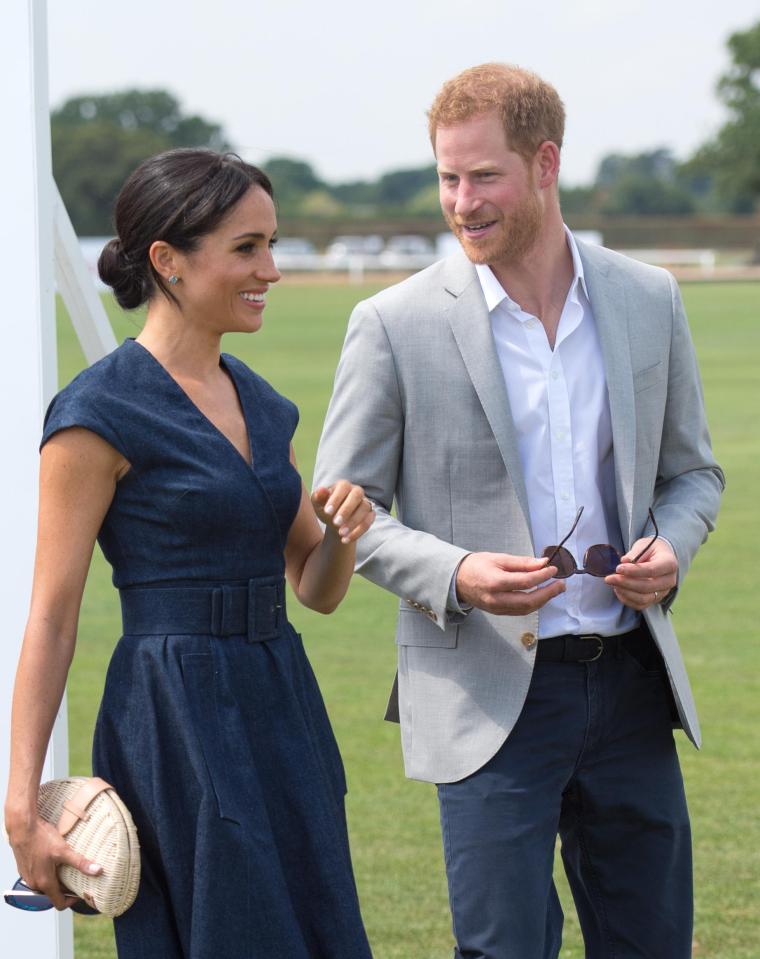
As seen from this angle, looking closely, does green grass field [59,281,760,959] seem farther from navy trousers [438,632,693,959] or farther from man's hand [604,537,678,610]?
man's hand [604,537,678,610]

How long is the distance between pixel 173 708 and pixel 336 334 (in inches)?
1447

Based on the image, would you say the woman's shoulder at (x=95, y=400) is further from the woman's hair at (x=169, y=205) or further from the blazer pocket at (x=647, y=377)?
the blazer pocket at (x=647, y=377)

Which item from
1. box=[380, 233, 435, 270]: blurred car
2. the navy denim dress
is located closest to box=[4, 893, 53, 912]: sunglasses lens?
the navy denim dress

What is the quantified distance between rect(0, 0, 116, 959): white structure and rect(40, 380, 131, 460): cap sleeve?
27.6 inches

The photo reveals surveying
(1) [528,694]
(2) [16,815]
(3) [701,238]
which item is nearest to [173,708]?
(2) [16,815]

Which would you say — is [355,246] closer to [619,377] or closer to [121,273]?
[619,377]

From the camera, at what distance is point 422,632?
3.25m

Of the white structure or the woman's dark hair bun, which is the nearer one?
the woman's dark hair bun

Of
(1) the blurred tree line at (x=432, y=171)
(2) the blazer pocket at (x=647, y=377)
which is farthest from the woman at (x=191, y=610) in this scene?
(1) the blurred tree line at (x=432, y=171)

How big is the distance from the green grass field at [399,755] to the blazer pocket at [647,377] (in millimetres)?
1004

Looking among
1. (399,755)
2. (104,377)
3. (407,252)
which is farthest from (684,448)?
(407,252)

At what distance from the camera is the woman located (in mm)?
2604

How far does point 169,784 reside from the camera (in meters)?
2.65

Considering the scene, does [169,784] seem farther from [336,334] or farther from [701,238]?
[701,238]
